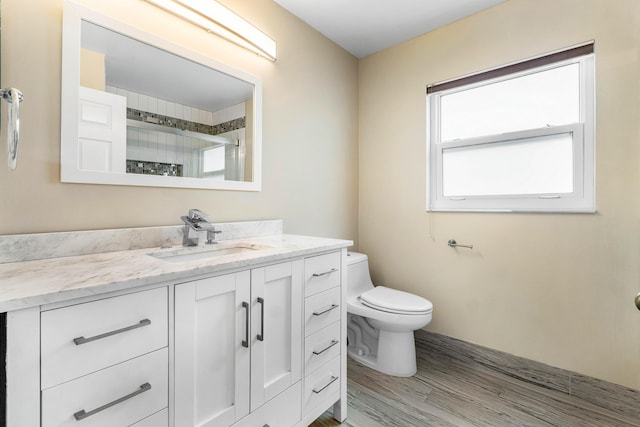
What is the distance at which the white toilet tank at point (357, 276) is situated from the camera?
2154 millimetres

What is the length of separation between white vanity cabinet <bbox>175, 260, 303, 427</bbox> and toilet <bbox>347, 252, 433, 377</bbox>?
765 millimetres

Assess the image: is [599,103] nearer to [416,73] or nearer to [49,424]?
[416,73]

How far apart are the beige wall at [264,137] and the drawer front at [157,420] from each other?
76 cm

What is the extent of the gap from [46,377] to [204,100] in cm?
131

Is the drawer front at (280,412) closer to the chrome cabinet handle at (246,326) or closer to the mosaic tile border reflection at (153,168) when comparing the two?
the chrome cabinet handle at (246,326)

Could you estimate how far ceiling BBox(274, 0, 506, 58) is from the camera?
1899 millimetres

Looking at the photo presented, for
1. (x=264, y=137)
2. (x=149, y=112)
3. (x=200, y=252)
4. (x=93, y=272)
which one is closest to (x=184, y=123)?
(x=149, y=112)

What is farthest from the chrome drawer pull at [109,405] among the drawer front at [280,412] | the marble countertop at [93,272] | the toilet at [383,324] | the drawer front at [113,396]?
the toilet at [383,324]

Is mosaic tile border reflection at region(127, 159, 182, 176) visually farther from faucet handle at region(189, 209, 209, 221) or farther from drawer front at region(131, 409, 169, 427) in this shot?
drawer front at region(131, 409, 169, 427)

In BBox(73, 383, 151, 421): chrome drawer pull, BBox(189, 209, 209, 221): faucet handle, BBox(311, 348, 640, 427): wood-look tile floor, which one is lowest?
BBox(311, 348, 640, 427): wood-look tile floor

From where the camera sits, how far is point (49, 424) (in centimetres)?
67

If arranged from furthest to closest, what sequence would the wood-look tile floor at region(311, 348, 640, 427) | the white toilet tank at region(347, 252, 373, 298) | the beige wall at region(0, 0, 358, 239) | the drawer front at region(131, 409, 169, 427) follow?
1. the white toilet tank at region(347, 252, 373, 298)
2. the wood-look tile floor at region(311, 348, 640, 427)
3. the beige wall at region(0, 0, 358, 239)
4. the drawer front at region(131, 409, 169, 427)

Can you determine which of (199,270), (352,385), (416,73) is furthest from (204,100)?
(352,385)

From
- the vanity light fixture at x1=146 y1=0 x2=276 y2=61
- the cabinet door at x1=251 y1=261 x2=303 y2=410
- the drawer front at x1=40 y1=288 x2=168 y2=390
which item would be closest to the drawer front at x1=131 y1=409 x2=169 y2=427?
the drawer front at x1=40 y1=288 x2=168 y2=390
